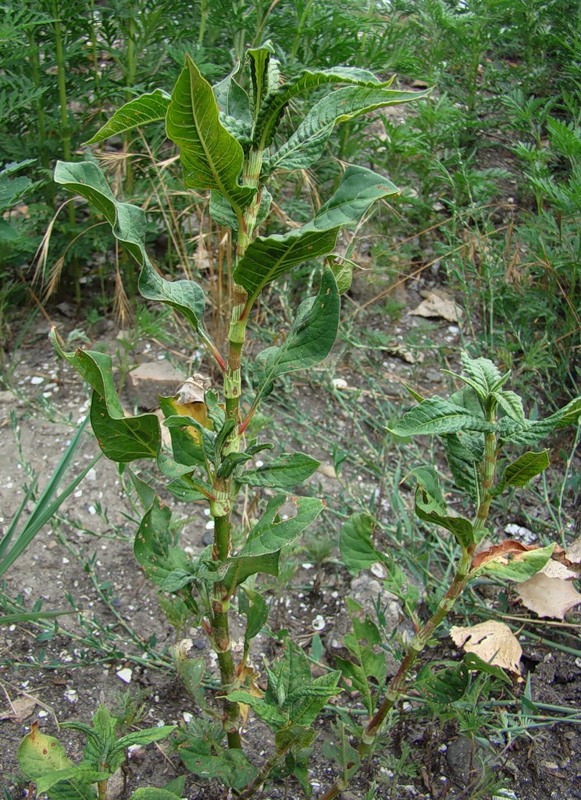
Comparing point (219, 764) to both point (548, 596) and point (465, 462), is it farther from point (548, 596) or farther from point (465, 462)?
point (548, 596)

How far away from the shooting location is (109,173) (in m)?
2.87

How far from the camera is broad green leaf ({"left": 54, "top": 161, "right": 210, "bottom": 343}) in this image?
1111 mm

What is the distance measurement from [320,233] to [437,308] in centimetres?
216

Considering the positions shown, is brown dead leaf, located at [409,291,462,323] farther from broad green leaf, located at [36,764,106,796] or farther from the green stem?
broad green leaf, located at [36,764,106,796]

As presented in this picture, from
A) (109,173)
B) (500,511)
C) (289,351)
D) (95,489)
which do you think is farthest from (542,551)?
(109,173)

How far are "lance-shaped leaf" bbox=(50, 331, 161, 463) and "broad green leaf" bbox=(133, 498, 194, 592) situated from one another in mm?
146

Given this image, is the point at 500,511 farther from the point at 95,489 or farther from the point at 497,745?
the point at 95,489

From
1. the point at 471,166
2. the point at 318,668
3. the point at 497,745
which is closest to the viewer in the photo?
the point at 497,745

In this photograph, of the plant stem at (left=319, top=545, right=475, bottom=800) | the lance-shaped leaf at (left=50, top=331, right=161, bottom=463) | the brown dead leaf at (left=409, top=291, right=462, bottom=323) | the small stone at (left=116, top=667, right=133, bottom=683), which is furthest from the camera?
the brown dead leaf at (left=409, top=291, right=462, bottom=323)

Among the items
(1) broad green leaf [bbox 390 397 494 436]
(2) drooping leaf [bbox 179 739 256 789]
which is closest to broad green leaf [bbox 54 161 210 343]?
(1) broad green leaf [bbox 390 397 494 436]

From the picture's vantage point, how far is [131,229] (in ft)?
4.00

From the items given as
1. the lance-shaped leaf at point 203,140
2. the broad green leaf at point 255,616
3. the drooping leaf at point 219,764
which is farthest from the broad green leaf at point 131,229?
the drooping leaf at point 219,764

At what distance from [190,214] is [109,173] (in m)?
0.38

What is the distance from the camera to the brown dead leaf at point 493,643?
1.71 metres
